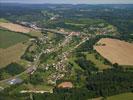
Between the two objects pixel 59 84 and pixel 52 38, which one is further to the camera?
pixel 52 38

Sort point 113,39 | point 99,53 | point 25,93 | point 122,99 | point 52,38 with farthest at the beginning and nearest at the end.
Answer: point 52,38
point 113,39
point 99,53
point 25,93
point 122,99

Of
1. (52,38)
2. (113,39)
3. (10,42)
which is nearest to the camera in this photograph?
(10,42)

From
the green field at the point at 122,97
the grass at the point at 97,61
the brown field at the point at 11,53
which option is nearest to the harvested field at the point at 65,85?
the green field at the point at 122,97

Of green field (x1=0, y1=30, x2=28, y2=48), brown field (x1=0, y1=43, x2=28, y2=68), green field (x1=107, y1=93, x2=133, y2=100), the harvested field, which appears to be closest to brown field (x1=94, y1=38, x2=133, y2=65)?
the harvested field

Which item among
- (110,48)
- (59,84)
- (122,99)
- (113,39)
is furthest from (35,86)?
(113,39)

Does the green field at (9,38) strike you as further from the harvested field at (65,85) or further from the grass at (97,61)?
the harvested field at (65,85)

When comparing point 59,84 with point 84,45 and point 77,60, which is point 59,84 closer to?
point 77,60

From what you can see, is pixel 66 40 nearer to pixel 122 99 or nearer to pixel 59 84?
pixel 59 84
